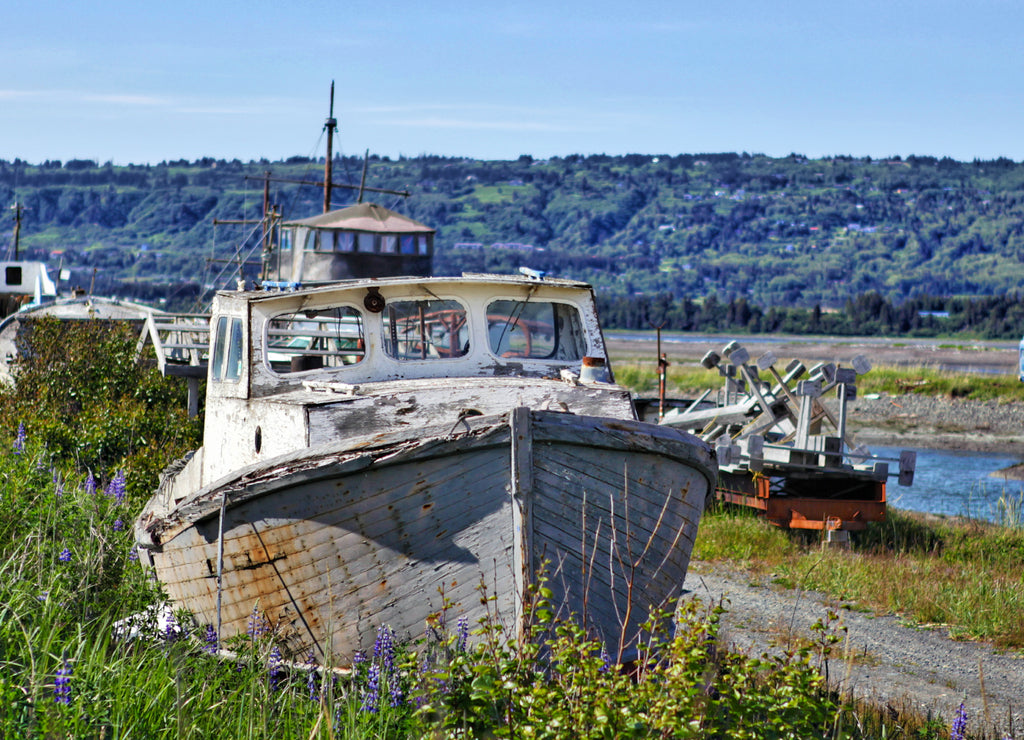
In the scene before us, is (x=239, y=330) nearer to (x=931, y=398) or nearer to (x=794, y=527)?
(x=794, y=527)

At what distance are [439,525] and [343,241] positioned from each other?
2466 centimetres

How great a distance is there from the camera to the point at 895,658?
28.0ft

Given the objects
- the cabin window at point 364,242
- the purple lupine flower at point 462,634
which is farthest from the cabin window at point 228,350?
the cabin window at point 364,242

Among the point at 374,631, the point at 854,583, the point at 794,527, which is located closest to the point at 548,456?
the point at 374,631

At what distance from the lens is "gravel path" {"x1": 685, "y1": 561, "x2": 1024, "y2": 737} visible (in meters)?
7.39

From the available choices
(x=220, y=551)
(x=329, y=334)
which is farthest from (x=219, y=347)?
(x=220, y=551)

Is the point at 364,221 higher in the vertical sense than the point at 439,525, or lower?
higher

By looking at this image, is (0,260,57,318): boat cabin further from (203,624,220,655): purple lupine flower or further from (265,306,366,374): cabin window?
(203,624,220,655): purple lupine flower

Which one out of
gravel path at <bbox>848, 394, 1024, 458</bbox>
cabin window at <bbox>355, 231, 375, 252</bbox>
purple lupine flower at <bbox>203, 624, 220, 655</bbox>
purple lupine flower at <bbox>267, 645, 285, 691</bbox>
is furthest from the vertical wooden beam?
gravel path at <bbox>848, 394, 1024, 458</bbox>

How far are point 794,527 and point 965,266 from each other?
188 meters

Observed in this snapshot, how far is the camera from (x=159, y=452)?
40.3 ft

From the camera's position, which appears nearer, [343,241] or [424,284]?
[424,284]

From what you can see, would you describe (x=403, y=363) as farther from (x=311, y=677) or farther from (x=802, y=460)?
(x=802, y=460)

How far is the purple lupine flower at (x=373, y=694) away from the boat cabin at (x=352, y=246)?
24672 millimetres
